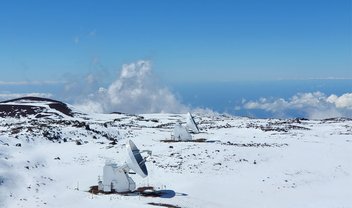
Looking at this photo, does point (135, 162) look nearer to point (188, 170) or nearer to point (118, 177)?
point (118, 177)

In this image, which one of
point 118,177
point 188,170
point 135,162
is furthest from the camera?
point 188,170

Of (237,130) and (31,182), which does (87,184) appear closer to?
(31,182)

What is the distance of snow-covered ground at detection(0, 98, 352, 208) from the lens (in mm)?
38219

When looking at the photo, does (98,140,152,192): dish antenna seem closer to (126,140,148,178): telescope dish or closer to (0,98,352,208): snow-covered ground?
(126,140,148,178): telescope dish

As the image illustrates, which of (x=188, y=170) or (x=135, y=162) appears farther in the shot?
(x=188, y=170)

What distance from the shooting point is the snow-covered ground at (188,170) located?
3822cm

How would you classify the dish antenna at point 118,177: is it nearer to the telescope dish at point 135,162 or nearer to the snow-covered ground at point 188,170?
the telescope dish at point 135,162

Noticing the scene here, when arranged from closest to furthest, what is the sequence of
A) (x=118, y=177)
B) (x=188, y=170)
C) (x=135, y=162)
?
(x=135, y=162), (x=118, y=177), (x=188, y=170)

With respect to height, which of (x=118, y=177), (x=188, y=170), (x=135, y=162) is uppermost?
(x=135, y=162)

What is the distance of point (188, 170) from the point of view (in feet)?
162

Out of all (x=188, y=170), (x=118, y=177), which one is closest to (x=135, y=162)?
(x=118, y=177)

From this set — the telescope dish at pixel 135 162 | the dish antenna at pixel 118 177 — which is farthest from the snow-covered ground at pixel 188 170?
the telescope dish at pixel 135 162

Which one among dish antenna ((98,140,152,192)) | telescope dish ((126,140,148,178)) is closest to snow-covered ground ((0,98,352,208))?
dish antenna ((98,140,152,192))

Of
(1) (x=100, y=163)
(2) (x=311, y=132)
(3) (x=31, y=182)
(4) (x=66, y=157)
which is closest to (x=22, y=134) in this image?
(4) (x=66, y=157)
